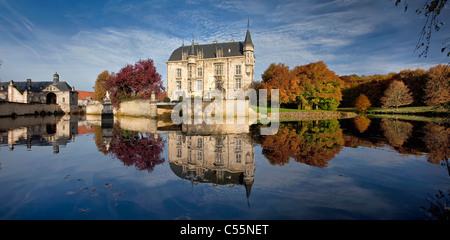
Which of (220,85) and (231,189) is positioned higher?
(220,85)

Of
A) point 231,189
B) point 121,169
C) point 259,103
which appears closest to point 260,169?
point 231,189

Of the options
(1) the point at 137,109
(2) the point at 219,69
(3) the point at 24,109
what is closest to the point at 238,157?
(1) the point at 137,109

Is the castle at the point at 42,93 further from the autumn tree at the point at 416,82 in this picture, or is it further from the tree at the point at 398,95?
the autumn tree at the point at 416,82

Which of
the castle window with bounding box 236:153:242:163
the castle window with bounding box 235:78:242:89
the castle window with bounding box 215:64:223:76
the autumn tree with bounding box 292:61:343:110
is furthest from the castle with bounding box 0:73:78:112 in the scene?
the castle window with bounding box 236:153:242:163

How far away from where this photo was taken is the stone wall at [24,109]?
2534cm

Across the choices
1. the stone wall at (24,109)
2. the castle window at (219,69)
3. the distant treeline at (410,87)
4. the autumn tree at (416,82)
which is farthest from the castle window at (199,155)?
the autumn tree at (416,82)

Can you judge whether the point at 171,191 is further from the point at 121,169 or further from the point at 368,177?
the point at 368,177

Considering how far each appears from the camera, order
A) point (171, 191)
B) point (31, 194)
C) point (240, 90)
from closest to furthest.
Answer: point (31, 194), point (171, 191), point (240, 90)

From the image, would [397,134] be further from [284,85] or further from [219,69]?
[219,69]

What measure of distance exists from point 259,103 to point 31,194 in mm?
37057

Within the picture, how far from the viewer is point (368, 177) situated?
17.3 feet

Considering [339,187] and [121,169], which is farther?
[121,169]

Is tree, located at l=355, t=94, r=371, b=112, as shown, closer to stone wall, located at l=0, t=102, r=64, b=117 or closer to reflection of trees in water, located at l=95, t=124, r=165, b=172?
reflection of trees in water, located at l=95, t=124, r=165, b=172
